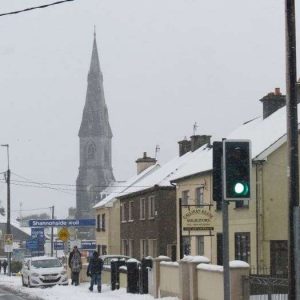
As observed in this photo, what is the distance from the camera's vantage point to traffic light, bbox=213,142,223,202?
11.3 metres

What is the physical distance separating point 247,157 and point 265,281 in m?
6.77

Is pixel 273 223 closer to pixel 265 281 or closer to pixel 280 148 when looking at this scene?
pixel 280 148

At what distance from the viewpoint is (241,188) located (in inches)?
440

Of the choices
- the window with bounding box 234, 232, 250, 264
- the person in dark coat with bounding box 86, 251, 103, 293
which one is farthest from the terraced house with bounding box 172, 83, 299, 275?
the person in dark coat with bounding box 86, 251, 103, 293

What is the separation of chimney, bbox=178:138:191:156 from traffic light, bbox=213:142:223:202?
39.2 meters

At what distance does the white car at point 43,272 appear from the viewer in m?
34.3

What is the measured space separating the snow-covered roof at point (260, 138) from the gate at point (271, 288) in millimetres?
13183

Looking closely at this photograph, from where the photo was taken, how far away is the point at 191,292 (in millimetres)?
22188

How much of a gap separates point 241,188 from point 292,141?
275cm

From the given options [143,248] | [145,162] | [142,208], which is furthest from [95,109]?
[143,248]

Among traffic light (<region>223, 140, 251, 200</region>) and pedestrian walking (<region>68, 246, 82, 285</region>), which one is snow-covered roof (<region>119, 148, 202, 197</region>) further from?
traffic light (<region>223, 140, 251, 200</region>)

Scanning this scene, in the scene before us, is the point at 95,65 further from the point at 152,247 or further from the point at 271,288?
the point at 271,288

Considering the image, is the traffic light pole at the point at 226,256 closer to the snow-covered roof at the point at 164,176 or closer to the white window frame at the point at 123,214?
the snow-covered roof at the point at 164,176

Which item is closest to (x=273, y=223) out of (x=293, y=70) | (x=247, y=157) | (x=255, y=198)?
(x=255, y=198)
